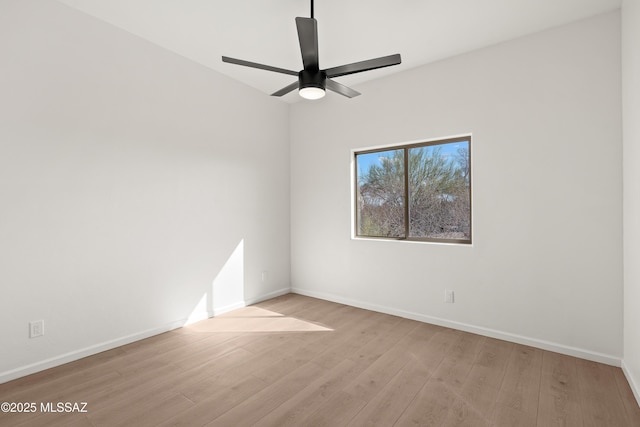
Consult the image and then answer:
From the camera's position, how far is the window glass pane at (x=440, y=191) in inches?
131

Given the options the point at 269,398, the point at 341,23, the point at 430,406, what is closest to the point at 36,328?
the point at 269,398

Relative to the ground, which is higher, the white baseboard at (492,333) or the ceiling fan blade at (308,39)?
the ceiling fan blade at (308,39)

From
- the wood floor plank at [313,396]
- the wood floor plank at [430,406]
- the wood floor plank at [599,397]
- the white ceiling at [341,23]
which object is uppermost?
the white ceiling at [341,23]

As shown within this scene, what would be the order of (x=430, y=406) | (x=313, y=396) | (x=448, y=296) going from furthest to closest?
(x=448, y=296) → (x=313, y=396) → (x=430, y=406)

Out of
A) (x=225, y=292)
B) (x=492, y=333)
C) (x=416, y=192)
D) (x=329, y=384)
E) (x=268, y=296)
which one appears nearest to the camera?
(x=329, y=384)

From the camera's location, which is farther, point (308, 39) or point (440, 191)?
point (440, 191)

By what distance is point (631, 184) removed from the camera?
2189mm

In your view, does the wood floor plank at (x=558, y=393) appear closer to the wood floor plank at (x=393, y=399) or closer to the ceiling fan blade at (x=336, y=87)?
the wood floor plank at (x=393, y=399)

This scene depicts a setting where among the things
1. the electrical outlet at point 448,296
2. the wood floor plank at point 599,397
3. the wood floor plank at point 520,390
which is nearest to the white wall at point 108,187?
the electrical outlet at point 448,296

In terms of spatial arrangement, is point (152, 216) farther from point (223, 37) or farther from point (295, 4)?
point (295, 4)

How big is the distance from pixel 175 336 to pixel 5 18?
295 cm

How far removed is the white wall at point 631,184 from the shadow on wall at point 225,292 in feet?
12.3

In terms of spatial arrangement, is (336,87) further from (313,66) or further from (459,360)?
(459,360)

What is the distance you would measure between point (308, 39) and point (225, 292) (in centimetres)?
301
